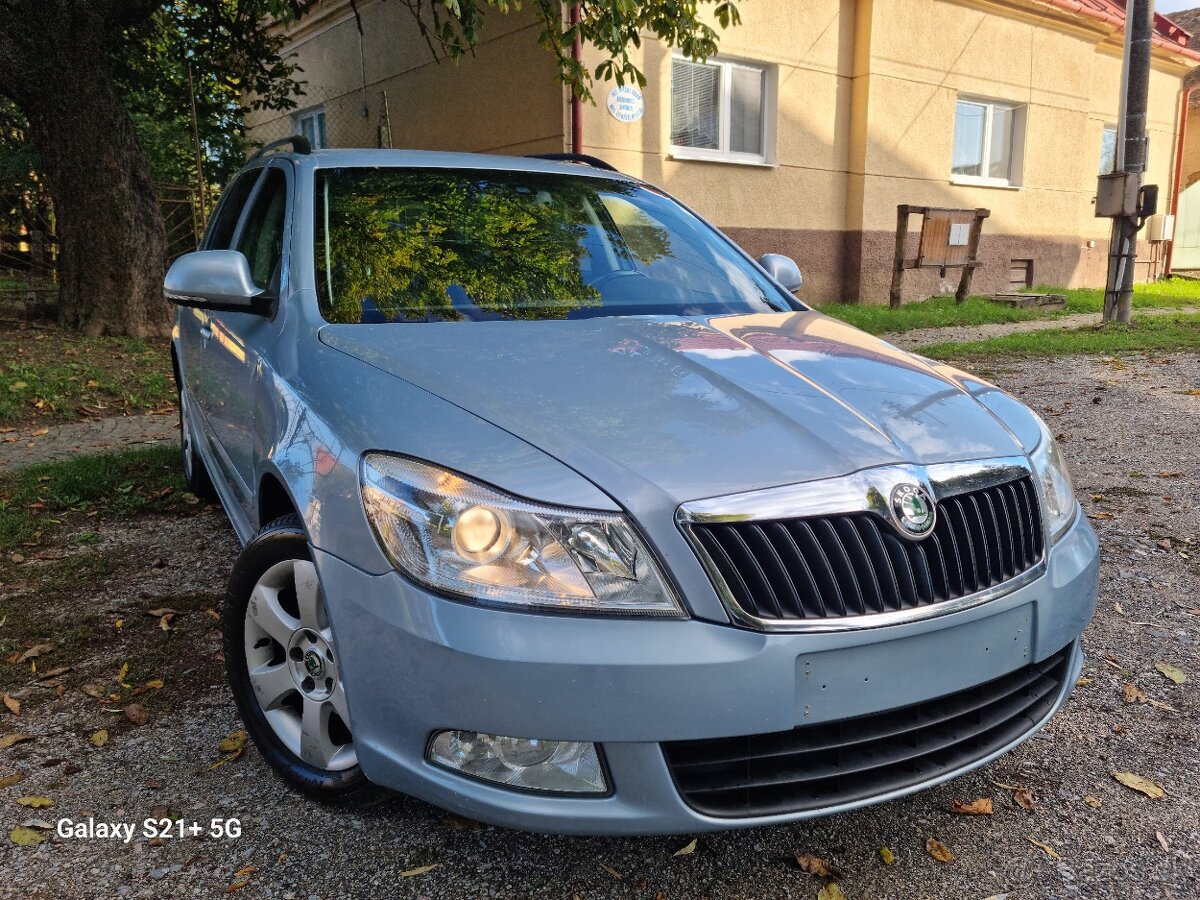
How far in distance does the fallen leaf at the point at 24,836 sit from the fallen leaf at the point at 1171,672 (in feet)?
→ 10.1

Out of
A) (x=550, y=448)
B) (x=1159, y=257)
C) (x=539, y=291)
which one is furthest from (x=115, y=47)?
(x=1159, y=257)

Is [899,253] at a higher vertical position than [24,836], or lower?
higher

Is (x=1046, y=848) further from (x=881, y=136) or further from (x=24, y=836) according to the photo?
(x=881, y=136)

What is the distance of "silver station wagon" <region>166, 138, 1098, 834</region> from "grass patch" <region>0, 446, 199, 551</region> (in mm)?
2545

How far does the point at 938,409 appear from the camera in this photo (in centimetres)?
219

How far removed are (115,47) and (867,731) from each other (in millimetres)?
12698

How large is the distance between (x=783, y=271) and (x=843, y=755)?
7.26 feet

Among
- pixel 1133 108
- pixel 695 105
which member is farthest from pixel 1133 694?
pixel 695 105

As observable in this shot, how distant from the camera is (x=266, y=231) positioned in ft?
10.6

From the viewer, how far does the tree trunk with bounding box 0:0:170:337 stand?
28.5 ft

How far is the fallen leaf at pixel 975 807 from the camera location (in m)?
2.22

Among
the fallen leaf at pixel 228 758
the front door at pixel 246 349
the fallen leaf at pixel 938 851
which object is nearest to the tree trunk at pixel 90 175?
the front door at pixel 246 349

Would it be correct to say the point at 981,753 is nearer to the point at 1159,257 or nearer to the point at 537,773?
the point at 537,773

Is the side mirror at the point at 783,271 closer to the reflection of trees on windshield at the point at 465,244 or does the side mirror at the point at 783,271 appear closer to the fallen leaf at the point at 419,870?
the reflection of trees on windshield at the point at 465,244
